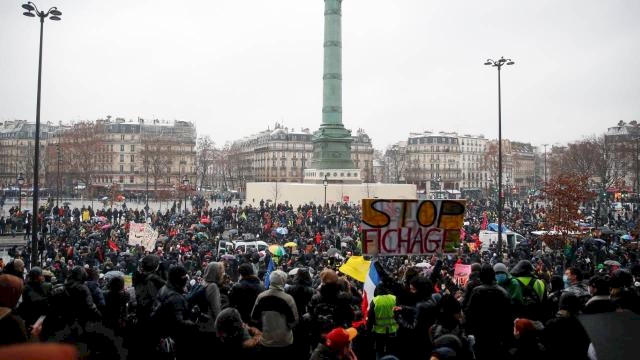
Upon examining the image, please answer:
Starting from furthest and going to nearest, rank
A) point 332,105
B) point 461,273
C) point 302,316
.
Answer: point 332,105 < point 461,273 < point 302,316

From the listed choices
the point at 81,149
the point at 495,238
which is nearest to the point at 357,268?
the point at 495,238

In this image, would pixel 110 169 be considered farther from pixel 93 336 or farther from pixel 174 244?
pixel 93 336

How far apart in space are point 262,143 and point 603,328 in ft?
323

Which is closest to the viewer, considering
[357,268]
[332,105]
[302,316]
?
[302,316]

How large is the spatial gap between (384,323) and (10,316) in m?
3.51

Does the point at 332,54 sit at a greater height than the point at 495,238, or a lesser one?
greater

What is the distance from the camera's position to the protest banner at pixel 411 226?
7.86 m

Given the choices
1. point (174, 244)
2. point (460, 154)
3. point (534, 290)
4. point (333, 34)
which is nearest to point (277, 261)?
point (174, 244)

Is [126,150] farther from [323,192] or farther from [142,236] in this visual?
[142,236]

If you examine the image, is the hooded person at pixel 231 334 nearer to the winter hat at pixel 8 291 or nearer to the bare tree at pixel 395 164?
the winter hat at pixel 8 291

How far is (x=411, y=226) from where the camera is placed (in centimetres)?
794

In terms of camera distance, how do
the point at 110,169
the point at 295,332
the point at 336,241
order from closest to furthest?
the point at 295,332 → the point at 336,241 → the point at 110,169

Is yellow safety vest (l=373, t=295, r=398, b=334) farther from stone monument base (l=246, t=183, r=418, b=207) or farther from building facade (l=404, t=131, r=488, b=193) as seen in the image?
building facade (l=404, t=131, r=488, b=193)

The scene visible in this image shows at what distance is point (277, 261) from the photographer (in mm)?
18109
